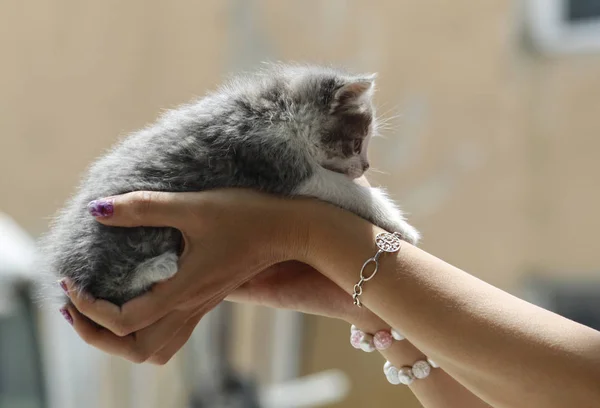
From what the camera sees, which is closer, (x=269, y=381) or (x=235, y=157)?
(x=235, y=157)

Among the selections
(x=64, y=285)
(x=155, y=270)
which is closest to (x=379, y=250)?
(x=155, y=270)

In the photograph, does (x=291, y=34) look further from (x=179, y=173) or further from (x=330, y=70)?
(x=179, y=173)

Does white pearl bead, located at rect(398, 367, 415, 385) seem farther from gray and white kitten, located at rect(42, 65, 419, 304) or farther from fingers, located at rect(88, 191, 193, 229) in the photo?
fingers, located at rect(88, 191, 193, 229)

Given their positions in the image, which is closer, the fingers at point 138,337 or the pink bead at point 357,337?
the fingers at point 138,337

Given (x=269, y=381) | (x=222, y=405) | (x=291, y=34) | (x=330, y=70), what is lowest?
(x=269, y=381)

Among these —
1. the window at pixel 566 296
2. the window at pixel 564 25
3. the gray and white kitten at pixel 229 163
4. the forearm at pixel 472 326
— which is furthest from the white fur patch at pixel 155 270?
the window at pixel 564 25

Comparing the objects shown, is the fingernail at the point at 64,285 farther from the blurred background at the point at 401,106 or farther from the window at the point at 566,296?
the window at the point at 566,296

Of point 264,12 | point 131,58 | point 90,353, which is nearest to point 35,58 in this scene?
point 131,58

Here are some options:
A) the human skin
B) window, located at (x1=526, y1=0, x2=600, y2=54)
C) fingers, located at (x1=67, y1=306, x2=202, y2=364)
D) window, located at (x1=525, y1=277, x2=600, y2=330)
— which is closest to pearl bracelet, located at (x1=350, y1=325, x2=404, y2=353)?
the human skin
